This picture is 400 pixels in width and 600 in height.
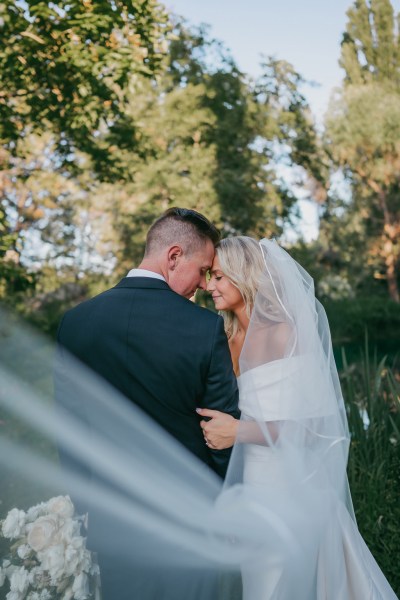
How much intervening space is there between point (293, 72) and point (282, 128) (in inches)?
63.7

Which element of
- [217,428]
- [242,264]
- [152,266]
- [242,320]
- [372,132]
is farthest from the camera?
[372,132]

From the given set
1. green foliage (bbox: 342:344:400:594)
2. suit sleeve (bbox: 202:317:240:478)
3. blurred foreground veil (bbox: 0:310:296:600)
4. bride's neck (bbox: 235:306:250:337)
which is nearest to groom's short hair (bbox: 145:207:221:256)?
suit sleeve (bbox: 202:317:240:478)

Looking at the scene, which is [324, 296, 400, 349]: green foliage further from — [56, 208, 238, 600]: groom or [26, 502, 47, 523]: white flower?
[56, 208, 238, 600]: groom

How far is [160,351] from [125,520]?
0.73 metres

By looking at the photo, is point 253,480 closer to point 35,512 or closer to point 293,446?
point 293,446

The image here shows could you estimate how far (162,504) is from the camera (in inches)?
94.7

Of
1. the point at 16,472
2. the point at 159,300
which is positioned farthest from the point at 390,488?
the point at 16,472

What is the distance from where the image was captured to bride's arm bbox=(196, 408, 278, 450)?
2.27m

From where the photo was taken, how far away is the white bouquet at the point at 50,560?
2.68 m

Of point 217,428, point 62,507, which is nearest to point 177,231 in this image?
point 217,428

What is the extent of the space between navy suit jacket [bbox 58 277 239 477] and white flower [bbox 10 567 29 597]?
1018mm

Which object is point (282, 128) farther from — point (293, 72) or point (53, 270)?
point (53, 270)

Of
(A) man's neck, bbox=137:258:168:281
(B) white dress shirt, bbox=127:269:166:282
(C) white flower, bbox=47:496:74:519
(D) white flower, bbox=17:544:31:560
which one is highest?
(A) man's neck, bbox=137:258:168:281

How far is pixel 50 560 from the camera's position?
266 cm
